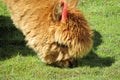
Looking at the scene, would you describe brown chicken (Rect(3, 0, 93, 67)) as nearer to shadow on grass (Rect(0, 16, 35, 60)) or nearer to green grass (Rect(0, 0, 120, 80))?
green grass (Rect(0, 0, 120, 80))

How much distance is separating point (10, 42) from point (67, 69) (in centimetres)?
167

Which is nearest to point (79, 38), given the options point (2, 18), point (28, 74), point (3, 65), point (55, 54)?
point (55, 54)

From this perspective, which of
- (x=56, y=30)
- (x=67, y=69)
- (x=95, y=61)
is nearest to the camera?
(x=56, y=30)

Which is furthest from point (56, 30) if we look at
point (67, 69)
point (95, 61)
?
point (95, 61)

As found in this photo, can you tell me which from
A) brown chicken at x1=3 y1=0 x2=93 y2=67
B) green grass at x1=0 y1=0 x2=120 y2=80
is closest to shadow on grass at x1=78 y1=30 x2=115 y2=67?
green grass at x1=0 y1=0 x2=120 y2=80

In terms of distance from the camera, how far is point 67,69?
231 inches

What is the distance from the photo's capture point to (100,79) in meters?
5.67

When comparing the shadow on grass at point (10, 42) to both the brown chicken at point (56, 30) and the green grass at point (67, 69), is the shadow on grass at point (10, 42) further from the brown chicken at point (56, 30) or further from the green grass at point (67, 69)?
the brown chicken at point (56, 30)

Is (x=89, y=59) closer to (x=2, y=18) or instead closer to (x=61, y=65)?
(x=61, y=65)

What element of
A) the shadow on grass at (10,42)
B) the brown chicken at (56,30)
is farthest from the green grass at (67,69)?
the brown chicken at (56,30)

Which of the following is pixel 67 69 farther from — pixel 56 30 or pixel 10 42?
pixel 10 42

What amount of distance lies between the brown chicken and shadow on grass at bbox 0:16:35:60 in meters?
0.76

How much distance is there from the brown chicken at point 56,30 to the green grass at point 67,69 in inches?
8.0

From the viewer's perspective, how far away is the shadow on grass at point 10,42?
260 inches
